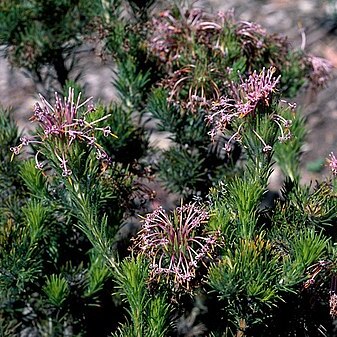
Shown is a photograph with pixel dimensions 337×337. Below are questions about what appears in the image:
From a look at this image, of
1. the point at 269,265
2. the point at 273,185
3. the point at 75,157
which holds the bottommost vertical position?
the point at 273,185

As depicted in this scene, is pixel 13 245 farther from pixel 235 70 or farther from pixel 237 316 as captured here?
pixel 235 70

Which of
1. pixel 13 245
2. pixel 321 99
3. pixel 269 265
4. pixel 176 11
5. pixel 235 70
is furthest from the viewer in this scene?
pixel 321 99

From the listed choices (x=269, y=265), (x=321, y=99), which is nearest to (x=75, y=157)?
(x=269, y=265)

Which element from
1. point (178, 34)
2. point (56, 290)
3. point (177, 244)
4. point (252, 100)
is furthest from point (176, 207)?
Result: point (178, 34)

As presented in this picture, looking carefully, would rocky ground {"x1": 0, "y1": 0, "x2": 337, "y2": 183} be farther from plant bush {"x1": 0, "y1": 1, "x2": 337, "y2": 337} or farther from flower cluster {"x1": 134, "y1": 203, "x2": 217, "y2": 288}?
flower cluster {"x1": 134, "y1": 203, "x2": 217, "y2": 288}

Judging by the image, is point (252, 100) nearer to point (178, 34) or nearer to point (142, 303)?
point (142, 303)

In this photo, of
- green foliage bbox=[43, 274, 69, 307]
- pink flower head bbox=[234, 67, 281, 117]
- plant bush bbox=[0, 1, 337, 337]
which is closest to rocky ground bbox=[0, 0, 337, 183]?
plant bush bbox=[0, 1, 337, 337]
